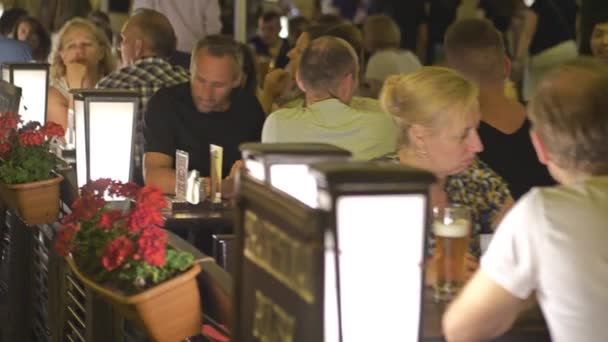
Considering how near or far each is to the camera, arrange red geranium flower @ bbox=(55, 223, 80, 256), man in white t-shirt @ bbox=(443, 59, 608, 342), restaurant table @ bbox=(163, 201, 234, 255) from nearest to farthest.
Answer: man in white t-shirt @ bbox=(443, 59, 608, 342) → red geranium flower @ bbox=(55, 223, 80, 256) → restaurant table @ bbox=(163, 201, 234, 255)

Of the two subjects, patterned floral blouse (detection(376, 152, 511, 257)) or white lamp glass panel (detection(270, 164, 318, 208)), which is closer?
white lamp glass panel (detection(270, 164, 318, 208))

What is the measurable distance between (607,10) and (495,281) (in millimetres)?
5276

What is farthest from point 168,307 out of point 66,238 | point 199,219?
point 199,219

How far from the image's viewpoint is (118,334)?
3135mm

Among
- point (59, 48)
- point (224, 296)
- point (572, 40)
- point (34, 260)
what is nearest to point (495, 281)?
point (224, 296)

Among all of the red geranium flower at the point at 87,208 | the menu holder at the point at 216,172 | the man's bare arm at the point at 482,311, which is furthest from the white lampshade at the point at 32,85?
the man's bare arm at the point at 482,311

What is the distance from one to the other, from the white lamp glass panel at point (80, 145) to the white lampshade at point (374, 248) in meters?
2.49

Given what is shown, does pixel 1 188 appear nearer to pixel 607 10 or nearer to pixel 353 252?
pixel 353 252

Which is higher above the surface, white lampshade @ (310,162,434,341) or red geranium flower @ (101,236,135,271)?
white lampshade @ (310,162,434,341)

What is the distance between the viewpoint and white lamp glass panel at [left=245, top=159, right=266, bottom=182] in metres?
2.38

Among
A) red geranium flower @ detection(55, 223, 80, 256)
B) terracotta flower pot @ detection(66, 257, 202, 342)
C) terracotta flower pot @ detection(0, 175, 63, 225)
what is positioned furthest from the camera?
terracotta flower pot @ detection(0, 175, 63, 225)

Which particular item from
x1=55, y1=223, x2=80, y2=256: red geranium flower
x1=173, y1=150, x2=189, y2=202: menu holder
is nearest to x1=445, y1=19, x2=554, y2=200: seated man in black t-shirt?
x1=173, y1=150, x2=189, y2=202: menu holder

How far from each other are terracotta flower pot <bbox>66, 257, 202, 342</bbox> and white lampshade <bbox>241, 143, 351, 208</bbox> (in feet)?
1.19

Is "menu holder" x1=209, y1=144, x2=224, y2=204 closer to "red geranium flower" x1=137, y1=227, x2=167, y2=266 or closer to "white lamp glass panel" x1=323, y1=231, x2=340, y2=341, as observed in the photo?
"red geranium flower" x1=137, y1=227, x2=167, y2=266
